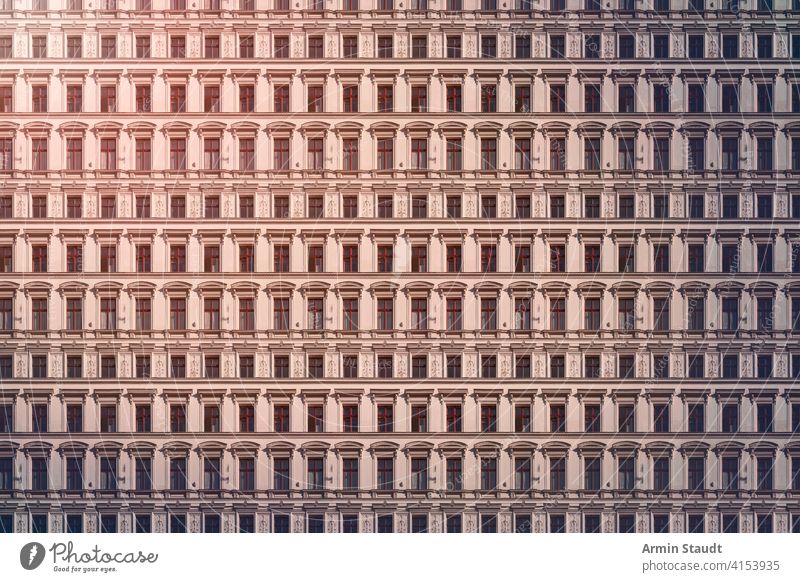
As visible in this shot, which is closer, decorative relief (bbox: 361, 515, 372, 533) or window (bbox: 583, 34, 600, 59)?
decorative relief (bbox: 361, 515, 372, 533)

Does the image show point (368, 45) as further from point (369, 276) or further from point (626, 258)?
point (626, 258)

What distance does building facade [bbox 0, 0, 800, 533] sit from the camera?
1064cm

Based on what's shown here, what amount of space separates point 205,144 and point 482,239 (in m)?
3.34

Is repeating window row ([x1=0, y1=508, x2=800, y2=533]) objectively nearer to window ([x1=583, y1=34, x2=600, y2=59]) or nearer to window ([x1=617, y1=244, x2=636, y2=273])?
window ([x1=617, y1=244, x2=636, y2=273])

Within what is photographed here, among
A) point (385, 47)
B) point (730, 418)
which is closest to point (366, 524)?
point (730, 418)

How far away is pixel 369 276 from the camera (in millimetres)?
10656

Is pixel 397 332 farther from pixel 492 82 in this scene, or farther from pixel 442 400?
pixel 492 82

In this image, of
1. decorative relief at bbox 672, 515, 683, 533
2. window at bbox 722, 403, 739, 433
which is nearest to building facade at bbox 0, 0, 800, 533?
decorative relief at bbox 672, 515, 683, 533

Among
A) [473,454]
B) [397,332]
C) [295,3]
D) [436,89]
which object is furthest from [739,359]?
A: [295,3]
